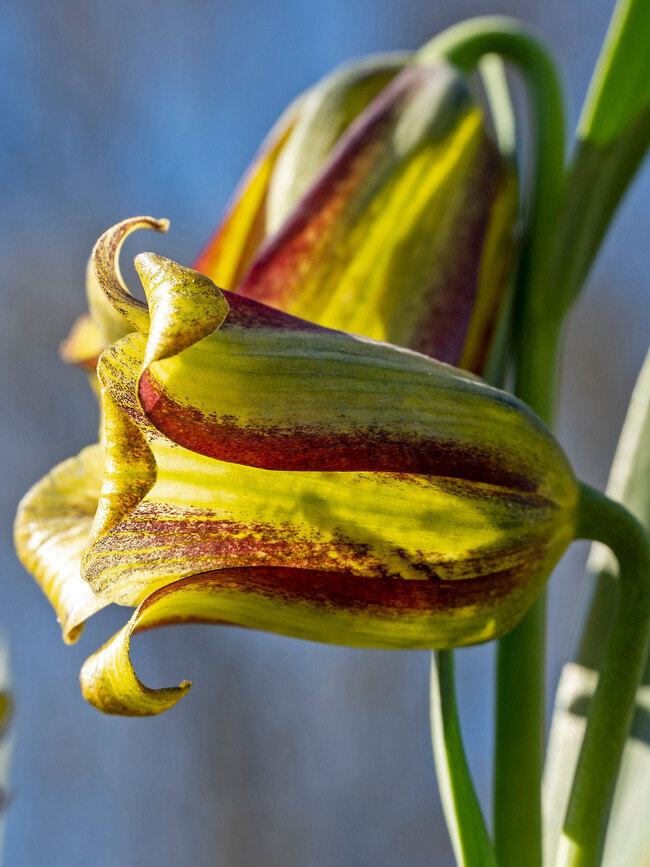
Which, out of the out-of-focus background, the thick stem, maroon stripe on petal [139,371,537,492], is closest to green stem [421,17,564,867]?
the thick stem

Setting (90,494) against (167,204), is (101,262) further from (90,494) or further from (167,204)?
(167,204)

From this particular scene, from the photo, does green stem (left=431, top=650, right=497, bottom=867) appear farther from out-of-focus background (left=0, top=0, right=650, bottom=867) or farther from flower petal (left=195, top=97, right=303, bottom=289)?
out-of-focus background (left=0, top=0, right=650, bottom=867)

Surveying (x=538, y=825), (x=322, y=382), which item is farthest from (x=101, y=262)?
(x=538, y=825)

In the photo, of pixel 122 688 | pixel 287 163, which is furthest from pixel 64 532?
pixel 287 163

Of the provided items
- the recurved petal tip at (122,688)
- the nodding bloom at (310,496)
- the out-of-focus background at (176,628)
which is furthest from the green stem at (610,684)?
the out-of-focus background at (176,628)

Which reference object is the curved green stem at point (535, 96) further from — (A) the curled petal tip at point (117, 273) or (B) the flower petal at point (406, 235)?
(A) the curled petal tip at point (117, 273)

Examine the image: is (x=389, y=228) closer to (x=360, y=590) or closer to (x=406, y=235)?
(x=406, y=235)

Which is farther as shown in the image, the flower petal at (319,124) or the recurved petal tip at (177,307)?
the flower petal at (319,124)
